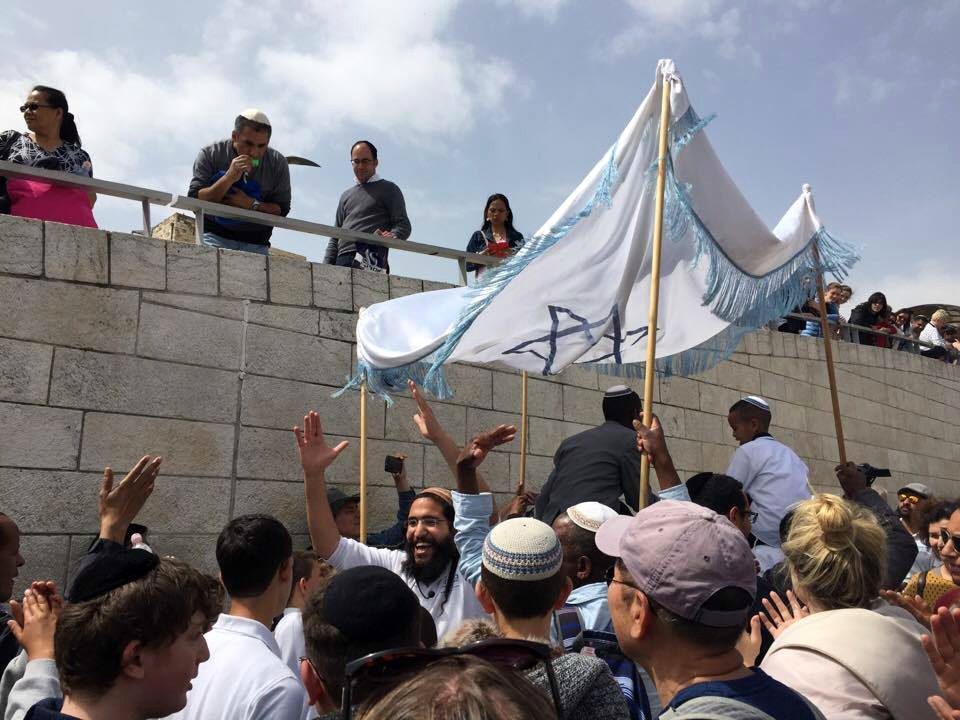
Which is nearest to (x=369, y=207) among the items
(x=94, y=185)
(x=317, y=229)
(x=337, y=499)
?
(x=317, y=229)

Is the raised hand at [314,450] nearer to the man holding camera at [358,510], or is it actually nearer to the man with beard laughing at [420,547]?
the man with beard laughing at [420,547]

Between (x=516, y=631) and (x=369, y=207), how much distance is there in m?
6.12

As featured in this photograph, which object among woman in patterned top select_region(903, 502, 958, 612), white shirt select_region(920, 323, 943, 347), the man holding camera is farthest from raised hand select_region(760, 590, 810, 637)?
white shirt select_region(920, 323, 943, 347)

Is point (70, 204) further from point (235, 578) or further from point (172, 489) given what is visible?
point (235, 578)

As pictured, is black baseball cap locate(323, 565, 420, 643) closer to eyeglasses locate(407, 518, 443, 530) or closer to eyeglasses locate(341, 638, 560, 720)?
eyeglasses locate(341, 638, 560, 720)

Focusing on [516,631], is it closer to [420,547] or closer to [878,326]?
[420,547]

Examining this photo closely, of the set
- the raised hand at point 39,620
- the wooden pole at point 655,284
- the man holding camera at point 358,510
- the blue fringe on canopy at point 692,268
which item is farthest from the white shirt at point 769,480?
the raised hand at point 39,620

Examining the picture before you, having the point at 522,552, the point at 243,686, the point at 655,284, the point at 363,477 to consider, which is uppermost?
the point at 655,284

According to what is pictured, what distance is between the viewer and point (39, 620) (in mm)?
2438

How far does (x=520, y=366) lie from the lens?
5281mm

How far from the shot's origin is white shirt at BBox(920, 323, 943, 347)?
16072 mm

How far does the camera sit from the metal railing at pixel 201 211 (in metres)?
6.01

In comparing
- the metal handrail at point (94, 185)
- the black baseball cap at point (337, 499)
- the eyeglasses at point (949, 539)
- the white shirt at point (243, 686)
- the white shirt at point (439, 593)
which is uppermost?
the metal handrail at point (94, 185)

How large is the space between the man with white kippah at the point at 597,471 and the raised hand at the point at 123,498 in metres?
2.27
